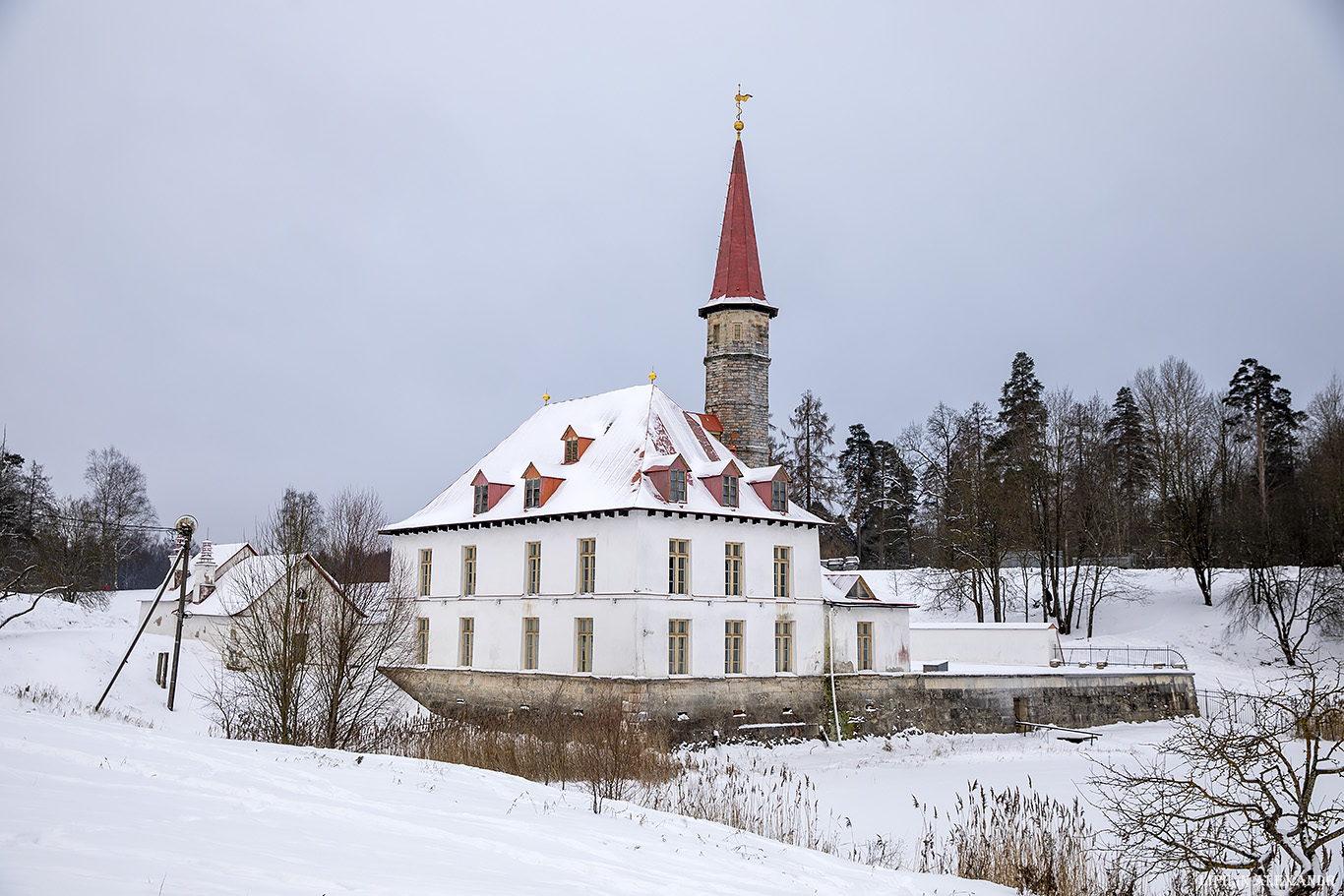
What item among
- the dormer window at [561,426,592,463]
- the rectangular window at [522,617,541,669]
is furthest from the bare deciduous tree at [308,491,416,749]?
the dormer window at [561,426,592,463]

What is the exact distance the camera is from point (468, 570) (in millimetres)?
32625

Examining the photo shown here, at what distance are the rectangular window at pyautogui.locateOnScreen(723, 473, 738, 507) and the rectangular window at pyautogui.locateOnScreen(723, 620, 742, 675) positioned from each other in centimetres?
344

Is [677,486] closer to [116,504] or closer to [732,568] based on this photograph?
[732,568]

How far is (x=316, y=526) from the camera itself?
2748 centimetres

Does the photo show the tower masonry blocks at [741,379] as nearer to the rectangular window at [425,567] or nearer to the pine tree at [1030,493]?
the rectangular window at [425,567]

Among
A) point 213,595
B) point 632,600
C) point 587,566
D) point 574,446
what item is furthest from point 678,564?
point 213,595

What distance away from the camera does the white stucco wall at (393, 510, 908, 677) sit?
27.6 metres

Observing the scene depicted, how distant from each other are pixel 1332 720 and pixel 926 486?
47845mm

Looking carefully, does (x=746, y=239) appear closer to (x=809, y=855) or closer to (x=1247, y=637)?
(x=1247, y=637)

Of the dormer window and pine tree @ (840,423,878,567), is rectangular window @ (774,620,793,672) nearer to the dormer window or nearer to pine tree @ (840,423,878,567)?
the dormer window

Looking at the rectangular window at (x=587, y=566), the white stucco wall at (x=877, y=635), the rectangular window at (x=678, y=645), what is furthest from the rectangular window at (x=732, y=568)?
the white stucco wall at (x=877, y=635)

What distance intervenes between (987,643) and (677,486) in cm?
1746

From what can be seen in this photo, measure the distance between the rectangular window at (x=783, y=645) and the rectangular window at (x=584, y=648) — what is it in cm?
571

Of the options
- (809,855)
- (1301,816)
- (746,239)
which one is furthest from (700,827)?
(746,239)
